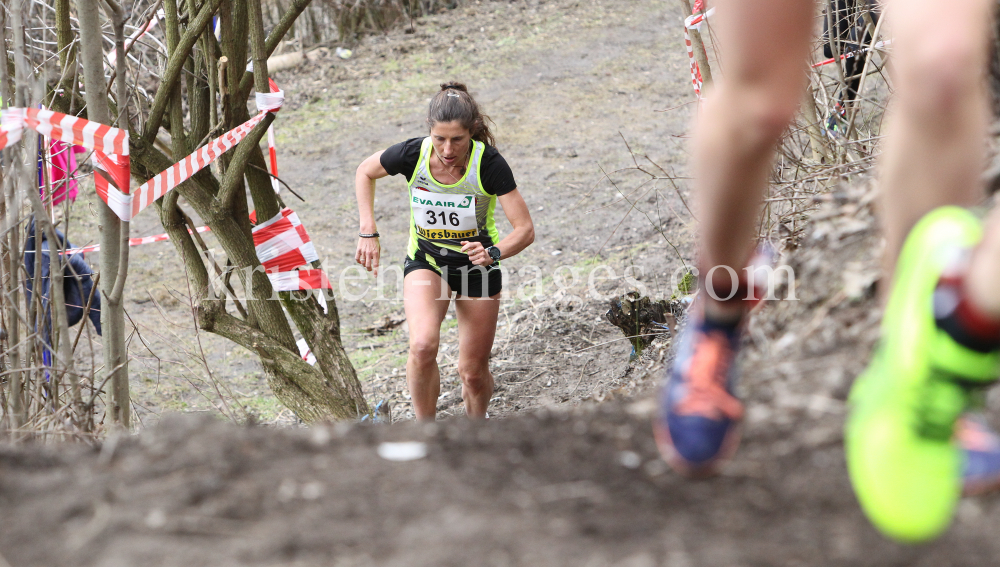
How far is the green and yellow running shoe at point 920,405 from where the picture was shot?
4.17 feet

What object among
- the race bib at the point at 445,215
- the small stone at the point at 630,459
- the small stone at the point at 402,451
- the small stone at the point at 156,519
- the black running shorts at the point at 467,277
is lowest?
the small stone at the point at 630,459

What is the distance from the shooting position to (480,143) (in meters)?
4.72

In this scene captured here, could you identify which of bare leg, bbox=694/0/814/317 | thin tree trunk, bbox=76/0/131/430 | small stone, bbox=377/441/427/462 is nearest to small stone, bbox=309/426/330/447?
small stone, bbox=377/441/427/462

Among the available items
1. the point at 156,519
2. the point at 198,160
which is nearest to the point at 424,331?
the point at 198,160

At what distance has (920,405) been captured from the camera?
1310 mm

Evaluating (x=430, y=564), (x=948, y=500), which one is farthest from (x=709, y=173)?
(x=430, y=564)

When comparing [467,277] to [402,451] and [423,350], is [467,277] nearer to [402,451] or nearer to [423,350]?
[423,350]

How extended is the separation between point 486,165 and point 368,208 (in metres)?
0.82

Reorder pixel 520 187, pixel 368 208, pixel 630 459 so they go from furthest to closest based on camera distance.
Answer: pixel 520 187
pixel 368 208
pixel 630 459

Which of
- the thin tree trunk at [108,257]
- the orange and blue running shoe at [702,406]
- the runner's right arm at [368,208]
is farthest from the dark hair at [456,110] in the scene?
the orange and blue running shoe at [702,406]

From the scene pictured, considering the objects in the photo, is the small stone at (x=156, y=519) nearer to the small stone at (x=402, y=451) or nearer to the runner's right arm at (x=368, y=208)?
the small stone at (x=402, y=451)

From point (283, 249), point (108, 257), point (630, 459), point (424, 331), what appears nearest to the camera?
point (630, 459)

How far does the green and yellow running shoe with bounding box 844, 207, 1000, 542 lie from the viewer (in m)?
1.27

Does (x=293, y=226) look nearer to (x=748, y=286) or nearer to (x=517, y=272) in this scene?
(x=517, y=272)
